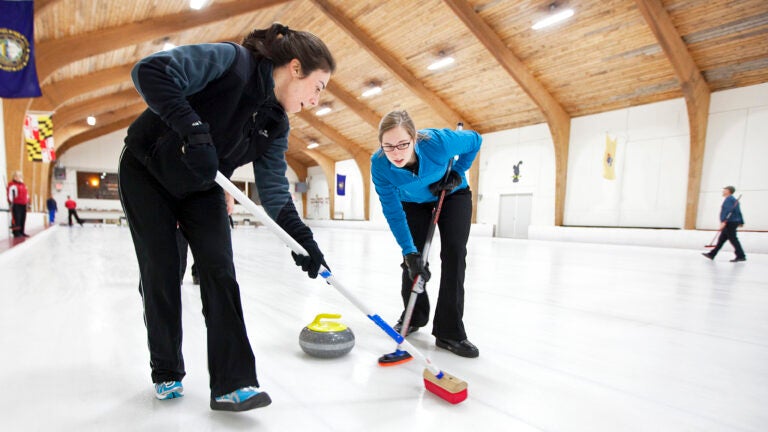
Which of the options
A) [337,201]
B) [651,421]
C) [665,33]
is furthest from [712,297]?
[337,201]

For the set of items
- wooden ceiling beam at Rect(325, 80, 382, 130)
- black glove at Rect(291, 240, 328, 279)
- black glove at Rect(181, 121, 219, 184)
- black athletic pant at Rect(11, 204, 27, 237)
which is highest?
wooden ceiling beam at Rect(325, 80, 382, 130)

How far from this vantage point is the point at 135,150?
3.47 feet

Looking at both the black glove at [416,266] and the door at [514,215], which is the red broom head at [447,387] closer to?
the black glove at [416,266]

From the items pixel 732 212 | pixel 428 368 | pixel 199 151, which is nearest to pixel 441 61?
pixel 732 212

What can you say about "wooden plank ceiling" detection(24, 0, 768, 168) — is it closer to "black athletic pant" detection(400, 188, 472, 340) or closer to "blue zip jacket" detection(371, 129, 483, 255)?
"blue zip jacket" detection(371, 129, 483, 255)

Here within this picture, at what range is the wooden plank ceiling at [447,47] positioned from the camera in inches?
284

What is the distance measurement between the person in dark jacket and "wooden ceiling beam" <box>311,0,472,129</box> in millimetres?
9571

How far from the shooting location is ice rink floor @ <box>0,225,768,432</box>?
3.63ft

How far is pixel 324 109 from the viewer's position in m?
14.9

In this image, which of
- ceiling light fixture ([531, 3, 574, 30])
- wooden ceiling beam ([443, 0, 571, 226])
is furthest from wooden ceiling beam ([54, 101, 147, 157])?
ceiling light fixture ([531, 3, 574, 30])

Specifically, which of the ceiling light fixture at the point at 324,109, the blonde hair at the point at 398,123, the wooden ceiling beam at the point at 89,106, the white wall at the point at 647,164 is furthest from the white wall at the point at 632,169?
the wooden ceiling beam at the point at 89,106

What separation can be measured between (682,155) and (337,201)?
49.9ft

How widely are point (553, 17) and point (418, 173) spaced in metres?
8.07

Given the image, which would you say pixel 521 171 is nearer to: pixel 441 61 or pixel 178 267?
pixel 441 61
